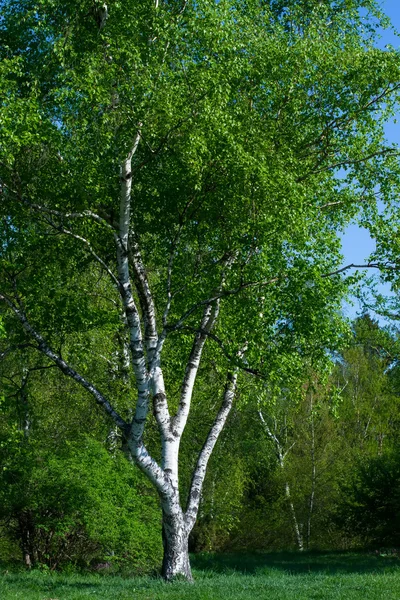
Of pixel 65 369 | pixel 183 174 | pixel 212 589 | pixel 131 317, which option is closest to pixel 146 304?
pixel 131 317

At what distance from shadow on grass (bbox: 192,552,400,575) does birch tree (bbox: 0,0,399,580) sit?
627 cm

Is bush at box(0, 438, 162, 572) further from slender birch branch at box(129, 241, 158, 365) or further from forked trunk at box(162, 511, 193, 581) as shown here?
slender birch branch at box(129, 241, 158, 365)

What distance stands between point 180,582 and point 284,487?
19036 millimetres

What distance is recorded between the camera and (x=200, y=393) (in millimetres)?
22516

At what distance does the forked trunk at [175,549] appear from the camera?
12.8 m

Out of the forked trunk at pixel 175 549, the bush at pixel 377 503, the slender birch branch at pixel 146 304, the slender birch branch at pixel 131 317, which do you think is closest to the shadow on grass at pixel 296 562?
the bush at pixel 377 503

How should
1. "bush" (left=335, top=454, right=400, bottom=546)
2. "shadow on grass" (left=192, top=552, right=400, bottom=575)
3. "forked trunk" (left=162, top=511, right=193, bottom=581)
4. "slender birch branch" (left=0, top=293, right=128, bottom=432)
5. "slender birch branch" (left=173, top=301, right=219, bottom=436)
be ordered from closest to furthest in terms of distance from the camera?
"forked trunk" (left=162, top=511, right=193, bottom=581) < "slender birch branch" (left=0, top=293, right=128, bottom=432) < "slender birch branch" (left=173, top=301, right=219, bottom=436) < "shadow on grass" (left=192, top=552, right=400, bottom=575) < "bush" (left=335, top=454, right=400, bottom=546)

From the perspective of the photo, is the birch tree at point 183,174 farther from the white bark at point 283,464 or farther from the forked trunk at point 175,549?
the white bark at point 283,464

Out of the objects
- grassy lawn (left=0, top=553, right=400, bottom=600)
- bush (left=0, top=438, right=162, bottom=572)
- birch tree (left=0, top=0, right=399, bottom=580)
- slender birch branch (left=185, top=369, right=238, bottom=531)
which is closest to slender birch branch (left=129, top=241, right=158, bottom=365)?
birch tree (left=0, top=0, right=399, bottom=580)

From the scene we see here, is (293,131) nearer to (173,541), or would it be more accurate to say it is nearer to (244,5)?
(244,5)

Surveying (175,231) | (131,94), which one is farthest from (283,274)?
(131,94)

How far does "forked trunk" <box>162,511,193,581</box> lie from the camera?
1279 centimetres

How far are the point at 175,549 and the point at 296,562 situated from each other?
9991mm

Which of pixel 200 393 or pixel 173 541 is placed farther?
pixel 200 393
